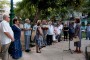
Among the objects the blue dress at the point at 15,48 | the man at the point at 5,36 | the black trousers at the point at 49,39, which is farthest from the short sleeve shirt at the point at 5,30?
the black trousers at the point at 49,39

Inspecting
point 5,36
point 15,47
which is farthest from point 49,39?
point 5,36

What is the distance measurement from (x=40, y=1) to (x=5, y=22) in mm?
13603

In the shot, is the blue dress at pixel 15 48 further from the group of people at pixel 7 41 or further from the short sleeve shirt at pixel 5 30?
the short sleeve shirt at pixel 5 30

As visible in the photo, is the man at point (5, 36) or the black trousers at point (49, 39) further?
the black trousers at point (49, 39)

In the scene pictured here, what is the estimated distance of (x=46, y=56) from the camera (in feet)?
50.7

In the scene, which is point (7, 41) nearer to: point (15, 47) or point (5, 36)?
point (5, 36)

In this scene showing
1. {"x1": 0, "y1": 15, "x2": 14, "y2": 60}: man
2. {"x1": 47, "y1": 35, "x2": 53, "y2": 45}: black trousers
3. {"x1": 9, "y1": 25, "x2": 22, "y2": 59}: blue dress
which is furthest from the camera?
{"x1": 47, "y1": 35, "x2": 53, "y2": 45}: black trousers

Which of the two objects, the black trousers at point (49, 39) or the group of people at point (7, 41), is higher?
the group of people at point (7, 41)

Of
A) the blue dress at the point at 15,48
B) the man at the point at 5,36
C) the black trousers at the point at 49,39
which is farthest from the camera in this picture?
the black trousers at the point at 49,39

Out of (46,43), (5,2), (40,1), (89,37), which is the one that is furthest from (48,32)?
(5,2)

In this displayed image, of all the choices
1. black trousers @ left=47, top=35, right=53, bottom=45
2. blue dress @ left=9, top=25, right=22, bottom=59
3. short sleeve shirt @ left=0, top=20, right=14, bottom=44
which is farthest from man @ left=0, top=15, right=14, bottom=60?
black trousers @ left=47, top=35, right=53, bottom=45

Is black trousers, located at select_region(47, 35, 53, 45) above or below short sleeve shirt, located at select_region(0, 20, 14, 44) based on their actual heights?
below

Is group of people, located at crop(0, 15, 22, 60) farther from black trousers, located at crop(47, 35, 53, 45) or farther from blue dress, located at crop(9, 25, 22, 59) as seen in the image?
black trousers, located at crop(47, 35, 53, 45)

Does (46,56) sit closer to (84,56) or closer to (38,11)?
(84,56)
